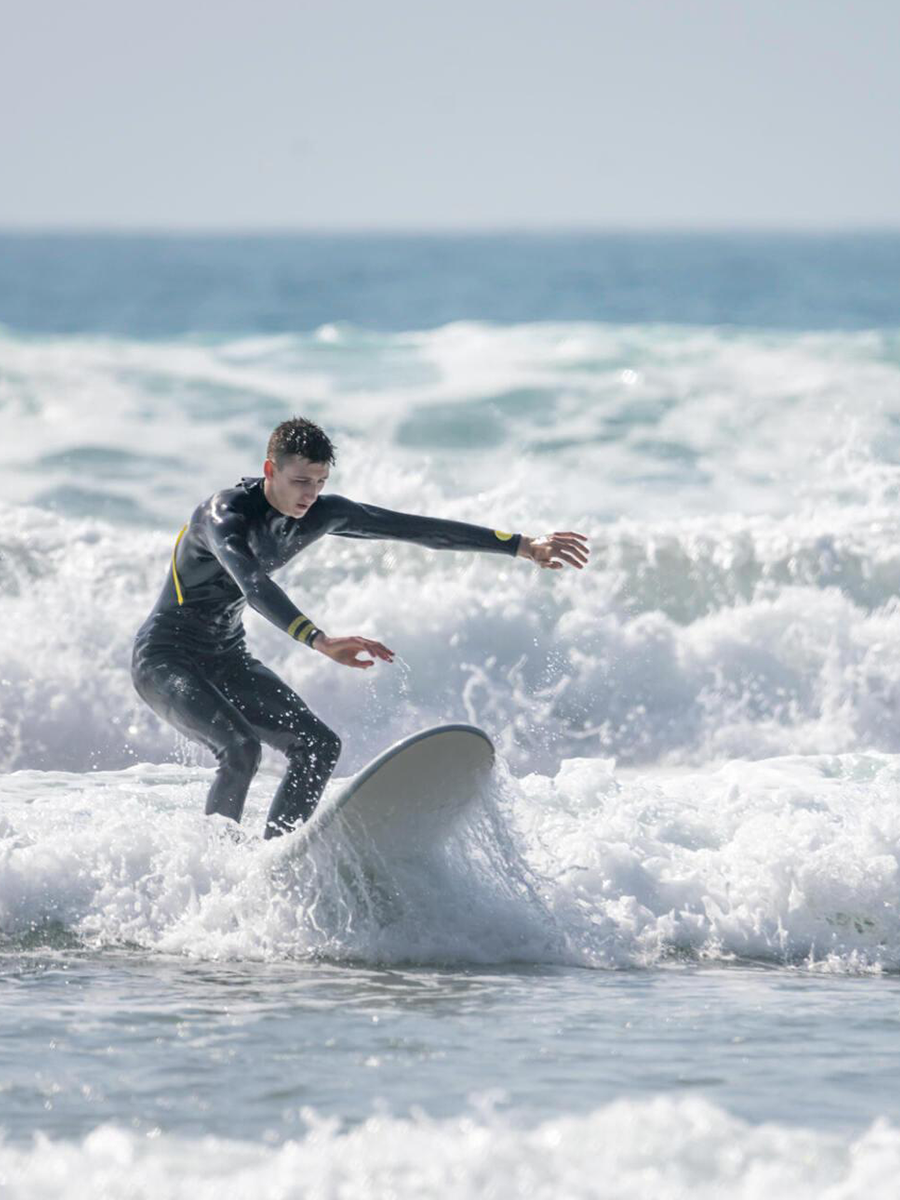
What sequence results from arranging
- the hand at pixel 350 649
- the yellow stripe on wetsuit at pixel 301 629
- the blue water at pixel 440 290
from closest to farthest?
the hand at pixel 350 649
the yellow stripe on wetsuit at pixel 301 629
the blue water at pixel 440 290

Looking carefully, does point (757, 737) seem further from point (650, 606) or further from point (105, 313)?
point (105, 313)

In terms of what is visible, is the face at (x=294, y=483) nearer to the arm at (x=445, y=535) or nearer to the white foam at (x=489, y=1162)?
the arm at (x=445, y=535)

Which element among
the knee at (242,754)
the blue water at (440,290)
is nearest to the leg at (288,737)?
the knee at (242,754)

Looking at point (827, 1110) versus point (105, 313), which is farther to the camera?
point (105, 313)

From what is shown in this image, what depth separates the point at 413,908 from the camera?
6211 millimetres

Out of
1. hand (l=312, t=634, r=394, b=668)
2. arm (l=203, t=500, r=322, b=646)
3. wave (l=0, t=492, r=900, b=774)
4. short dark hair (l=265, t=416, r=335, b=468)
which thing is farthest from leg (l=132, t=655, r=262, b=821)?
wave (l=0, t=492, r=900, b=774)

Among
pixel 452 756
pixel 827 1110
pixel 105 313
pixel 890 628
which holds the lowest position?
pixel 827 1110

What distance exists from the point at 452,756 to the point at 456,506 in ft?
28.7

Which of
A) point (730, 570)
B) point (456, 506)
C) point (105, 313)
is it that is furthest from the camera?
point (105, 313)

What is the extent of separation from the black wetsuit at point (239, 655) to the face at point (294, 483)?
0.29ft

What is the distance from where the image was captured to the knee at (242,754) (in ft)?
19.7

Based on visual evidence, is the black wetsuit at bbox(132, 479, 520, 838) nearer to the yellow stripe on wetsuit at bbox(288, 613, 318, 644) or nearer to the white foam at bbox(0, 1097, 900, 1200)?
the yellow stripe on wetsuit at bbox(288, 613, 318, 644)

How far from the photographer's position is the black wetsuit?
6.03 m

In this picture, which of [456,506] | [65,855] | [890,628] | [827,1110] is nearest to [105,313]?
[456,506]
